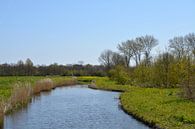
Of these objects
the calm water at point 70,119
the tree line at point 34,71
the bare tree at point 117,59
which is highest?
the bare tree at point 117,59

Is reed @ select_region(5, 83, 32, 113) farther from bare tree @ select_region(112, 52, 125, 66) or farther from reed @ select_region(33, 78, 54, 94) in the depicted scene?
bare tree @ select_region(112, 52, 125, 66)

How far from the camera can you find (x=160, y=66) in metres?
53.6

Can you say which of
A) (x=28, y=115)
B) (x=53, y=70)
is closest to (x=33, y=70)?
(x=53, y=70)

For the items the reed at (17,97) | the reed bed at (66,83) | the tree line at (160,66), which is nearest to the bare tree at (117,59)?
the tree line at (160,66)

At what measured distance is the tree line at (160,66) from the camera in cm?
3194

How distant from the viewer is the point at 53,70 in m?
112

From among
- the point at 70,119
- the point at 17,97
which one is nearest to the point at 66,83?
the point at 17,97

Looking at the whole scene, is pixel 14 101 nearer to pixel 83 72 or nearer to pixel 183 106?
pixel 183 106

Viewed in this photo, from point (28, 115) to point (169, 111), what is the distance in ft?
36.2

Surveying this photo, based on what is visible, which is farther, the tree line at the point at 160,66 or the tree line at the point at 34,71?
the tree line at the point at 34,71

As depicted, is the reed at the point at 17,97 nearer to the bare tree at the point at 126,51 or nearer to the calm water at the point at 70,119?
the calm water at the point at 70,119

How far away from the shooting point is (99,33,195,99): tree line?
31939 mm

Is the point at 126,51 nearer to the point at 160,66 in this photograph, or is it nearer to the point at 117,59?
the point at 117,59

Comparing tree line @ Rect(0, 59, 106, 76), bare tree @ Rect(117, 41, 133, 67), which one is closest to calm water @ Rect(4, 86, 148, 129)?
bare tree @ Rect(117, 41, 133, 67)
